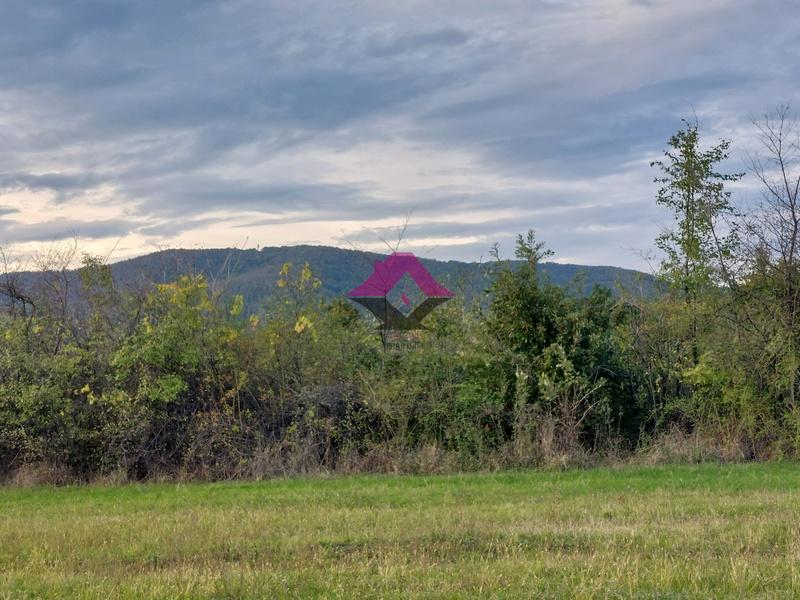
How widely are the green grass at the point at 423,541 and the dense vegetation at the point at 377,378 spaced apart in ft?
9.91

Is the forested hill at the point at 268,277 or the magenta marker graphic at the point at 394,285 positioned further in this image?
the magenta marker graphic at the point at 394,285

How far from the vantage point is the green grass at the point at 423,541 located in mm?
7484

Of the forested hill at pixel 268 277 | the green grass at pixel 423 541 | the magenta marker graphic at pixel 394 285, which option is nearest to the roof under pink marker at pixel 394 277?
the magenta marker graphic at pixel 394 285

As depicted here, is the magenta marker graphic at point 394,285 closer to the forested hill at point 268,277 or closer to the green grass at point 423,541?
the forested hill at point 268,277

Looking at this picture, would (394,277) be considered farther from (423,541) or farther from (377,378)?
(423,541)

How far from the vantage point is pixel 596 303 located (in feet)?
62.7

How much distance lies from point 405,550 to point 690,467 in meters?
9.03

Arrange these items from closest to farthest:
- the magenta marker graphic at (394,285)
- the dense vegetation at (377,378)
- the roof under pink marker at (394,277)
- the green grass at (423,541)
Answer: the green grass at (423,541) < the dense vegetation at (377,378) < the magenta marker graphic at (394,285) < the roof under pink marker at (394,277)

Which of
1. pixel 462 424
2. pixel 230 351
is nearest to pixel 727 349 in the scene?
pixel 462 424

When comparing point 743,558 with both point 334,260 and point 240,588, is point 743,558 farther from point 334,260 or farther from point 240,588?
point 334,260

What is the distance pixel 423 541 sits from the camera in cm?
939

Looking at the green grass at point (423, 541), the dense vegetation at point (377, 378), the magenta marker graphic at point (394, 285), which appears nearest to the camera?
the green grass at point (423, 541)

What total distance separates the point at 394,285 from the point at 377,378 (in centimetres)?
367

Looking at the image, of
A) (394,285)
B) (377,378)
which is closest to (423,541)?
(377,378)
